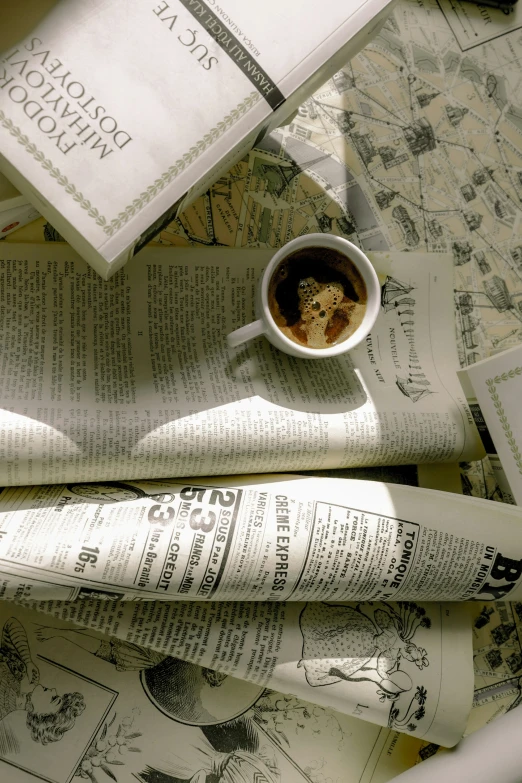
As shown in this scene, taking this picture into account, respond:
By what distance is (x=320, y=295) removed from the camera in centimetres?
56

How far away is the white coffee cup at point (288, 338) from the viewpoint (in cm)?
53

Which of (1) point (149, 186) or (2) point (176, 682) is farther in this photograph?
(2) point (176, 682)

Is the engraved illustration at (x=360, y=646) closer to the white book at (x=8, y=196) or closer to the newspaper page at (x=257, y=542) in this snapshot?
the newspaper page at (x=257, y=542)

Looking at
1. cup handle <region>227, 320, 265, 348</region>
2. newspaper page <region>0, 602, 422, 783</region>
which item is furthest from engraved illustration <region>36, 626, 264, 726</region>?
cup handle <region>227, 320, 265, 348</region>

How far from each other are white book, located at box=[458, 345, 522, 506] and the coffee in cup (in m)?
0.14

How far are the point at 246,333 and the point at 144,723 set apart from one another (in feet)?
1.24

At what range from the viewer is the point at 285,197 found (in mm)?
621

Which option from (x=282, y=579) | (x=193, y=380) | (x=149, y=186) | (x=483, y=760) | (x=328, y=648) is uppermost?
(x=149, y=186)

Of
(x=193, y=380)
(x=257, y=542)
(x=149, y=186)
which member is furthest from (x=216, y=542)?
(x=149, y=186)

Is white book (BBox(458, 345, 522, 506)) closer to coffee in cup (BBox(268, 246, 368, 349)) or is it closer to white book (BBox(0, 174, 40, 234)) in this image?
coffee in cup (BBox(268, 246, 368, 349))

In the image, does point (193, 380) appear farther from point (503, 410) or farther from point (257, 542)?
point (503, 410)

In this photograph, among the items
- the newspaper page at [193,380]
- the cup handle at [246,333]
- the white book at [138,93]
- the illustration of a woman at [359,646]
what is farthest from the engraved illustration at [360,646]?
the white book at [138,93]

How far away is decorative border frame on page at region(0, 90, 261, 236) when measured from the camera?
39 cm

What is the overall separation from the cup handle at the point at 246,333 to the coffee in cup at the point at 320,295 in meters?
0.03
